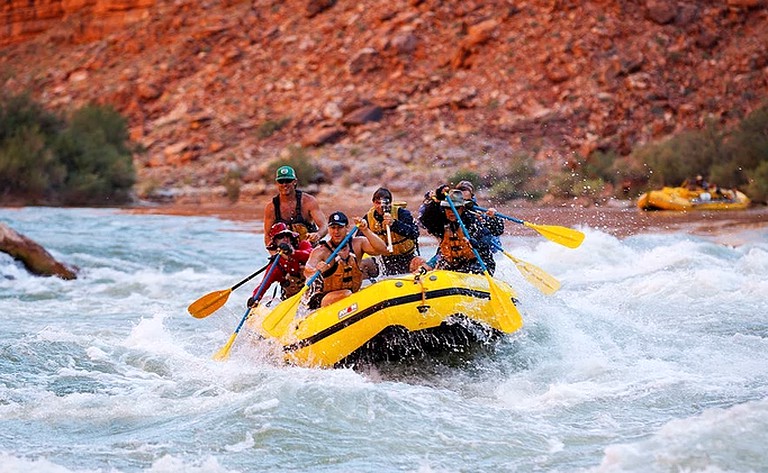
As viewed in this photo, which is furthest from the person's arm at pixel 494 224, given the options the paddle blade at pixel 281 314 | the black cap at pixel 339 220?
the paddle blade at pixel 281 314

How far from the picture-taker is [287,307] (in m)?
8.09

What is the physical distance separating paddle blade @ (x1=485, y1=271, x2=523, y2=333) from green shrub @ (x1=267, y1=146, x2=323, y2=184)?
22.2 m

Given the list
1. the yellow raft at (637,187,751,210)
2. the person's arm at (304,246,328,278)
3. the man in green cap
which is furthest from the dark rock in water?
the yellow raft at (637,187,751,210)

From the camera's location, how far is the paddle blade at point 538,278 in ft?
29.8

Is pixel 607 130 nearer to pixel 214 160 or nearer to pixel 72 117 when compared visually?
pixel 214 160

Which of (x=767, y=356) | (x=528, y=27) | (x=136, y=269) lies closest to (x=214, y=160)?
(x=528, y=27)

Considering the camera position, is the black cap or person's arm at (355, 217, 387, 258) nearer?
the black cap

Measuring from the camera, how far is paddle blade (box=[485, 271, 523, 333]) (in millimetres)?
7742

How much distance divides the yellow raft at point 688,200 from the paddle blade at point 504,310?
14.8 m

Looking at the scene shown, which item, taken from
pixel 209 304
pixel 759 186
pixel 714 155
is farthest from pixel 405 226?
pixel 714 155

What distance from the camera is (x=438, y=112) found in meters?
32.3

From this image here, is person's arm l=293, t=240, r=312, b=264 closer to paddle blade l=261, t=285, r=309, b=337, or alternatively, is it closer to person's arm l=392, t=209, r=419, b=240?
paddle blade l=261, t=285, r=309, b=337

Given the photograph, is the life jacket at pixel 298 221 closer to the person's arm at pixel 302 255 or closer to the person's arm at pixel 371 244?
the person's arm at pixel 302 255

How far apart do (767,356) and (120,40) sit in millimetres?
37947
